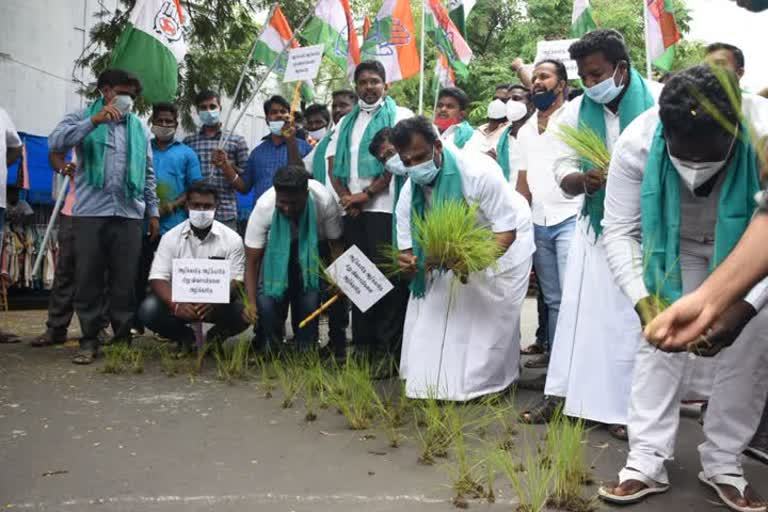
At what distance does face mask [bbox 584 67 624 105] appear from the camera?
4008mm

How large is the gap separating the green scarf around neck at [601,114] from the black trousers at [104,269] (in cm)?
326

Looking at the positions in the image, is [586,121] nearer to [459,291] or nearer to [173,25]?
[459,291]

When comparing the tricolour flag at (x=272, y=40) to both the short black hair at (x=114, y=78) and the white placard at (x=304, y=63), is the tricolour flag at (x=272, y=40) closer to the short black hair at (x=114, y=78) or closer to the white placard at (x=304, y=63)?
the white placard at (x=304, y=63)

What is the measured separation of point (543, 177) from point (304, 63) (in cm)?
272

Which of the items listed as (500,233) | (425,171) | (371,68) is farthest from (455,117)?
(500,233)

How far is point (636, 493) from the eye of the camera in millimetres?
2971

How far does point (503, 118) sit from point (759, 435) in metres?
3.73

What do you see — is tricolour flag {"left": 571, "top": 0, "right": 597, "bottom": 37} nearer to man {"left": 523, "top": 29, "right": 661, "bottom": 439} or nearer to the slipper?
man {"left": 523, "top": 29, "right": 661, "bottom": 439}

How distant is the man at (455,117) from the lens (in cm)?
629

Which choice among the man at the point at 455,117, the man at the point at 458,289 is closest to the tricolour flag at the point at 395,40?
the man at the point at 455,117

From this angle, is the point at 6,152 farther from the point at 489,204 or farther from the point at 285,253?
the point at 489,204

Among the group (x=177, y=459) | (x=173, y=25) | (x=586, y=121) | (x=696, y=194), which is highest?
(x=173, y=25)

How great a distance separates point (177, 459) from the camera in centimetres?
347

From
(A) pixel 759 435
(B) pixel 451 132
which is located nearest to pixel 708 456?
(A) pixel 759 435
